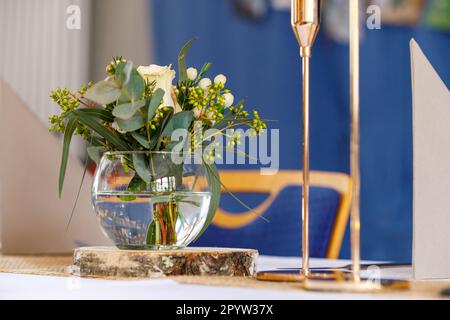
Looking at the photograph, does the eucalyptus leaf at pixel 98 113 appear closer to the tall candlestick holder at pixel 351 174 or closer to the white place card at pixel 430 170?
the tall candlestick holder at pixel 351 174

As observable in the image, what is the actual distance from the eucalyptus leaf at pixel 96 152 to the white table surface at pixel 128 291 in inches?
6.5

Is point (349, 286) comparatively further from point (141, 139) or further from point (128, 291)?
point (141, 139)

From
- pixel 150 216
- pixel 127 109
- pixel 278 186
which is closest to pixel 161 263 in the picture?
pixel 150 216

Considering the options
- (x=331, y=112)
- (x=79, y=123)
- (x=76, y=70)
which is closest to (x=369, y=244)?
(x=331, y=112)

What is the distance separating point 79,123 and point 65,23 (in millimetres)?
2667

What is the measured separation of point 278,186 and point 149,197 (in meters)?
1.12

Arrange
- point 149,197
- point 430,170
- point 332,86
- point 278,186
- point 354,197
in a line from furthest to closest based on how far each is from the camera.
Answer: point 332,86 → point 278,186 → point 149,197 → point 430,170 → point 354,197

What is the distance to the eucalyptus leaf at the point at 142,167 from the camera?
81cm

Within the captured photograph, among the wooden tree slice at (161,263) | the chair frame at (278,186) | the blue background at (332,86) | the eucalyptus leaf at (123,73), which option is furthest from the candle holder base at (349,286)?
the blue background at (332,86)

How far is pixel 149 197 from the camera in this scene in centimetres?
82

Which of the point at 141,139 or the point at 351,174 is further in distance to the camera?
the point at 141,139

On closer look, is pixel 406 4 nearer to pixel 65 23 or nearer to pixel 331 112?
pixel 331 112

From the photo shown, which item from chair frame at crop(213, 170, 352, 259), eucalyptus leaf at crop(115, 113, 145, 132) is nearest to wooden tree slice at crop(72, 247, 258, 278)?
eucalyptus leaf at crop(115, 113, 145, 132)
